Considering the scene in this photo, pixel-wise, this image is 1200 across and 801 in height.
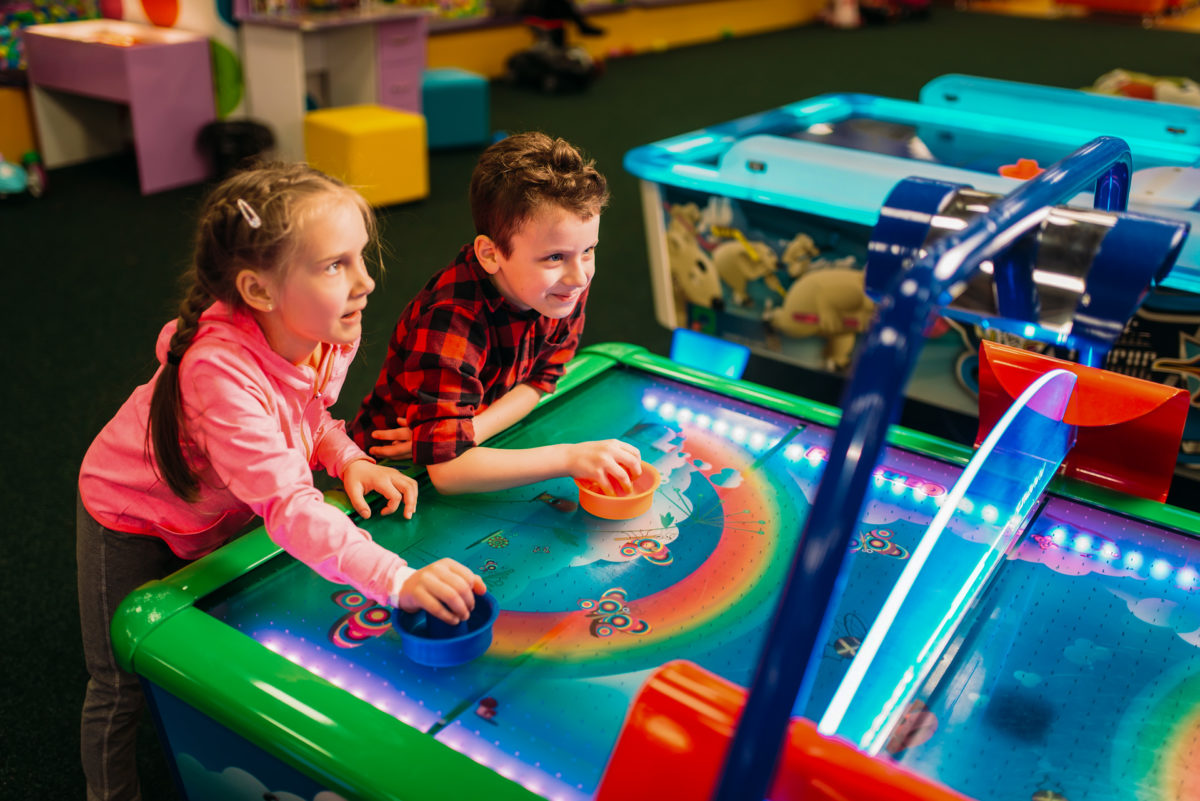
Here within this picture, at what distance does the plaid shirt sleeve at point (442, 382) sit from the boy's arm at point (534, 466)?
0.06 ft

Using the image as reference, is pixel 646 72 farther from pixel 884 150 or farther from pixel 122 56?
pixel 884 150

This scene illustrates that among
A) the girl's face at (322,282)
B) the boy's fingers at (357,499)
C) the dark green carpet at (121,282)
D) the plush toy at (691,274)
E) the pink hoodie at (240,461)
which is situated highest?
the girl's face at (322,282)

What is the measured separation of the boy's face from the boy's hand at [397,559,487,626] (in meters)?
0.36

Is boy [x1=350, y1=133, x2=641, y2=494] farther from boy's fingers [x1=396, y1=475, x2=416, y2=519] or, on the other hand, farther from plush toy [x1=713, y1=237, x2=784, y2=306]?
plush toy [x1=713, y1=237, x2=784, y2=306]

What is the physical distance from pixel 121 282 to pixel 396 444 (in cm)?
200

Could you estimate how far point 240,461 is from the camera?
0.88 m

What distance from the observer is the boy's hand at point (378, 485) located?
3.60 ft

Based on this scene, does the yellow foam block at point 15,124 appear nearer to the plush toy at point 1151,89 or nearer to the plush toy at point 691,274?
the plush toy at point 691,274

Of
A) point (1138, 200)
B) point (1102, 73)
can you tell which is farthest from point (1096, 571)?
point (1102, 73)

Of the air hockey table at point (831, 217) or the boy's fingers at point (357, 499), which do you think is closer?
the boy's fingers at point (357, 499)

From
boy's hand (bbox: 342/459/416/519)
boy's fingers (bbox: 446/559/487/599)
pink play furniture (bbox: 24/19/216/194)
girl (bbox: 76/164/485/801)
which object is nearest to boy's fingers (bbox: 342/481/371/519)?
boy's hand (bbox: 342/459/416/519)

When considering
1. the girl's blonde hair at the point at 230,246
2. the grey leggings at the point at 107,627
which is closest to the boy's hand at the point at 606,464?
the girl's blonde hair at the point at 230,246

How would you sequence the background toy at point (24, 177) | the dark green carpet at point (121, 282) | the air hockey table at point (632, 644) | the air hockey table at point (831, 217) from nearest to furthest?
1. the air hockey table at point (632, 644)
2. the dark green carpet at point (121, 282)
3. the air hockey table at point (831, 217)
4. the background toy at point (24, 177)

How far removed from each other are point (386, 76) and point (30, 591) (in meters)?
2.82
